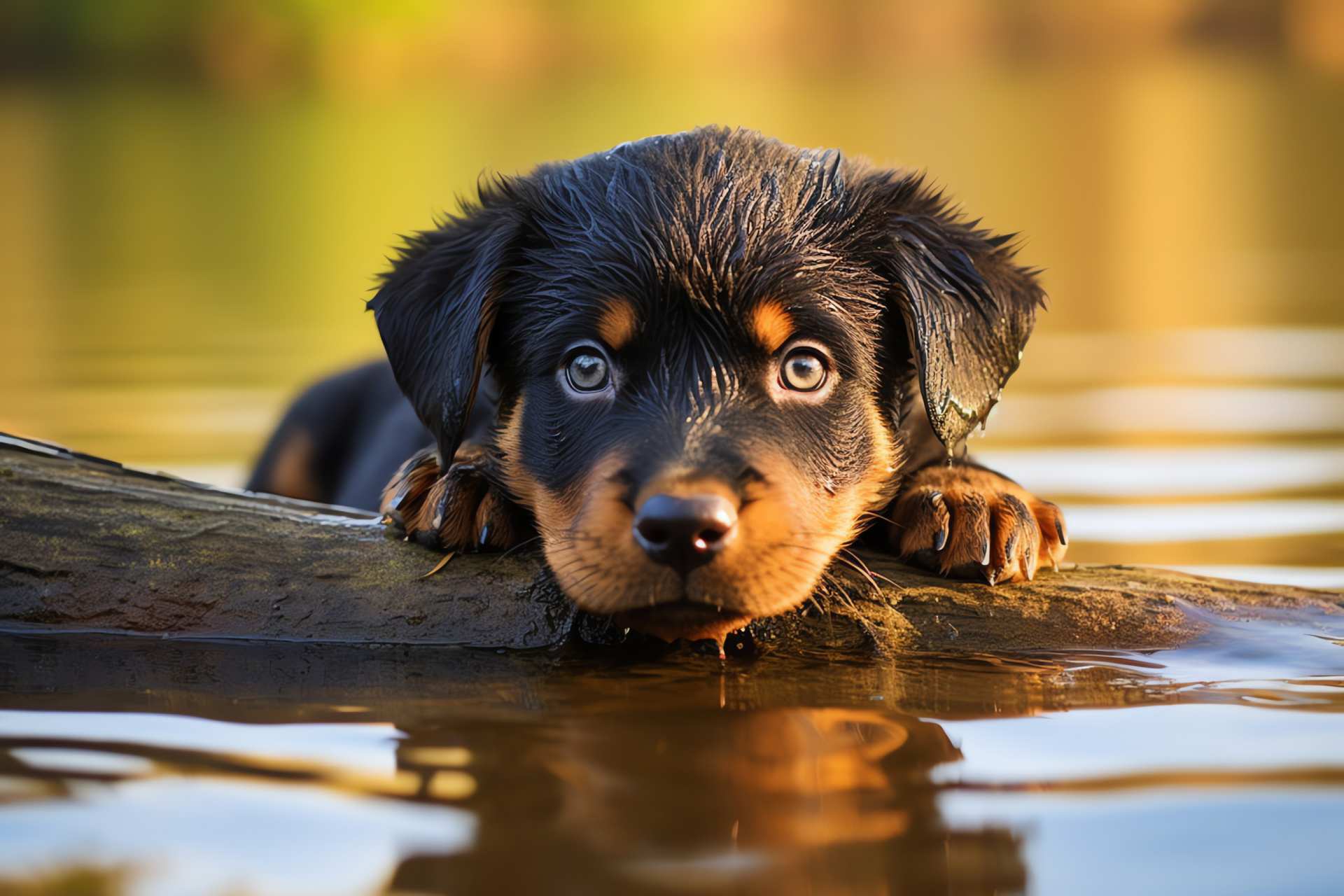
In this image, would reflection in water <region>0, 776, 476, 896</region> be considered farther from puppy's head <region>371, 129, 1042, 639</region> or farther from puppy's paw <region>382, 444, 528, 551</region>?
puppy's paw <region>382, 444, 528, 551</region>

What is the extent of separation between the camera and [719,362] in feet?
12.5

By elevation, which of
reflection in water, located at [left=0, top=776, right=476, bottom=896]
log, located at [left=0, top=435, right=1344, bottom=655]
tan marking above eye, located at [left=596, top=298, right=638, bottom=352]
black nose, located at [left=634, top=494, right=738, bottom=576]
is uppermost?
tan marking above eye, located at [left=596, top=298, right=638, bottom=352]

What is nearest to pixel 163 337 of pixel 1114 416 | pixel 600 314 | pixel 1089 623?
pixel 1114 416

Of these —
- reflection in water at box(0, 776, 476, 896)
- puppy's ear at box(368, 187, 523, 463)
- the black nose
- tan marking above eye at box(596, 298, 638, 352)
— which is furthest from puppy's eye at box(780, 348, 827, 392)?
reflection in water at box(0, 776, 476, 896)

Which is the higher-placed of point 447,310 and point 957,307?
point 957,307

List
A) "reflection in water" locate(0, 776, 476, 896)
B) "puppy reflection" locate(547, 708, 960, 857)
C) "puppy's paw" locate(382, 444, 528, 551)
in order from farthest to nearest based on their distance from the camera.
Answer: "puppy's paw" locate(382, 444, 528, 551)
"puppy reflection" locate(547, 708, 960, 857)
"reflection in water" locate(0, 776, 476, 896)

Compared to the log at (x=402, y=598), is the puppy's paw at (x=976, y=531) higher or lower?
higher

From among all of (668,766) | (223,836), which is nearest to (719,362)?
(668,766)

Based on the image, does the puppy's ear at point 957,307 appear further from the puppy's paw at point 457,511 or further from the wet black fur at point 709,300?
the puppy's paw at point 457,511

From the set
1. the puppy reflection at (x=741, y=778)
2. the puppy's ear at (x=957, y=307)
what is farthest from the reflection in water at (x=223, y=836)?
the puppy's ear at (x=957, y=307)

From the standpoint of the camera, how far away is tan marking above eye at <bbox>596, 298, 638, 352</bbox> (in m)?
3.90

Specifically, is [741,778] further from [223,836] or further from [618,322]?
[618,322]

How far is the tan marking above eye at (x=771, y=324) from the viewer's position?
3830 mm

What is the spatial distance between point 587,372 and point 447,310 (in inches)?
17.4
